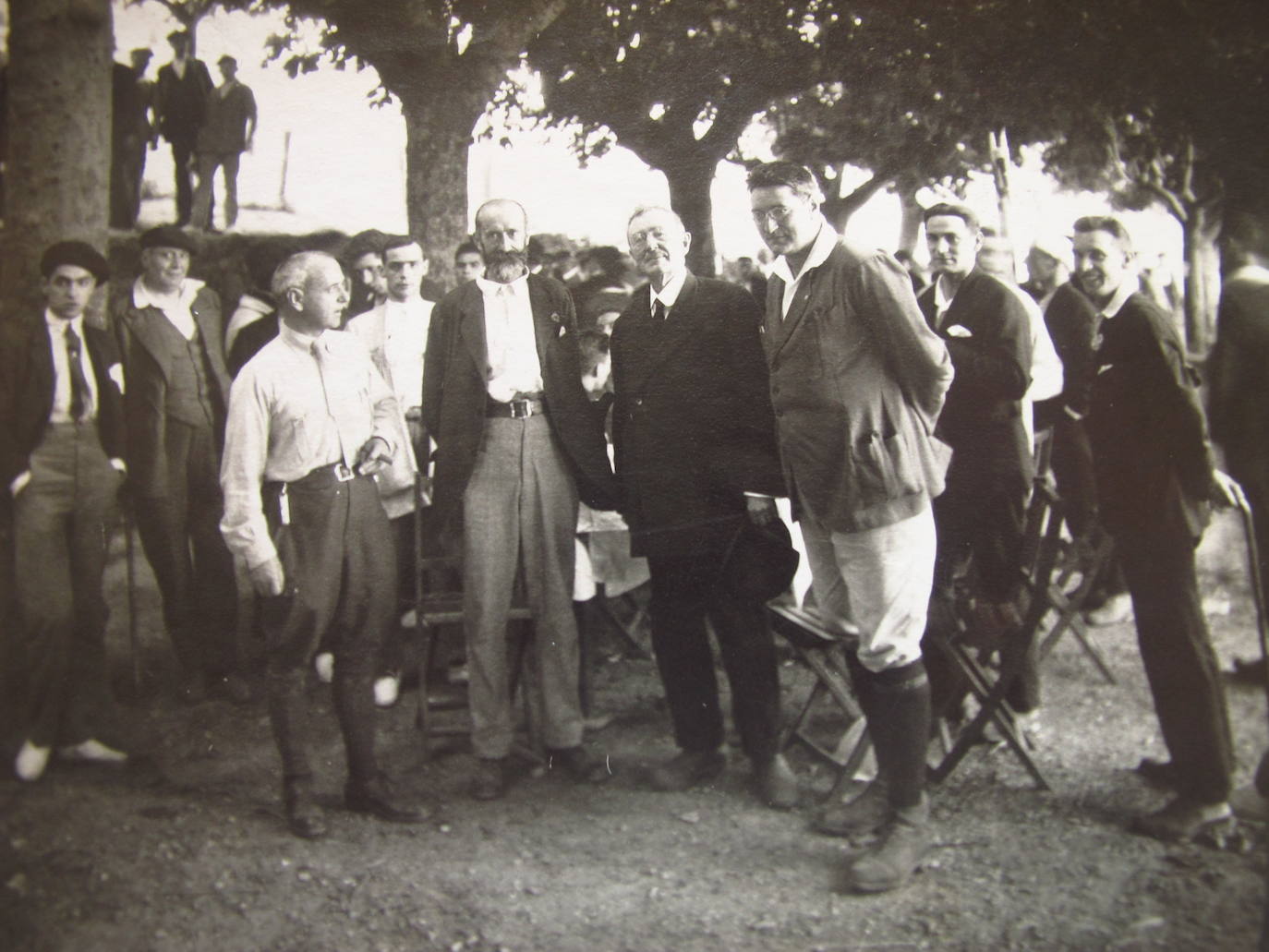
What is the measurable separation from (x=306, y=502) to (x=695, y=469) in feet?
3.64

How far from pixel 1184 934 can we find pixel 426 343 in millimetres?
2583

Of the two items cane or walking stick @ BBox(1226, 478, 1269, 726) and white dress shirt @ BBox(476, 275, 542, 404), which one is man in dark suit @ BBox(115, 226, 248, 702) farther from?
cane or walking stick @ BBox(1226, 478, 1269, 726)

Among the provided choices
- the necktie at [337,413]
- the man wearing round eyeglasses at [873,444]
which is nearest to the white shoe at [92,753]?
the necktie at [337,413]

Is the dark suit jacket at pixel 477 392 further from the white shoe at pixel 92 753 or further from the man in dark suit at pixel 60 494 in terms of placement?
the white shoe at pixel 92 753

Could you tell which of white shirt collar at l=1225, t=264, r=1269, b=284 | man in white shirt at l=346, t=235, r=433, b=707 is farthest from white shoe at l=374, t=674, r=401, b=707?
white shirt collar at l=1225, t=264, r=1269, b=284

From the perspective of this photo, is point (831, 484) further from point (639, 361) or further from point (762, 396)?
point (639, 361)

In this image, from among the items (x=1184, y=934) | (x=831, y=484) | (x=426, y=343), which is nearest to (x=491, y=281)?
(x=426, y=343)

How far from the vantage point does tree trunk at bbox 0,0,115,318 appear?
265 centimetres

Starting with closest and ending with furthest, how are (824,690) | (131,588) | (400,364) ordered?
(131,588) → (824,690) → (400,364)

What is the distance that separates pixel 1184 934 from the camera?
240 centimetres

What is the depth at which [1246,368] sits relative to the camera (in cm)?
264

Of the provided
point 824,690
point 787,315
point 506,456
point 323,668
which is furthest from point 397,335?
point 824,690

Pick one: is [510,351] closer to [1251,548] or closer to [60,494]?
[60,494]

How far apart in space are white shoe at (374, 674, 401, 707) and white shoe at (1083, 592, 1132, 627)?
2494 millimetres
